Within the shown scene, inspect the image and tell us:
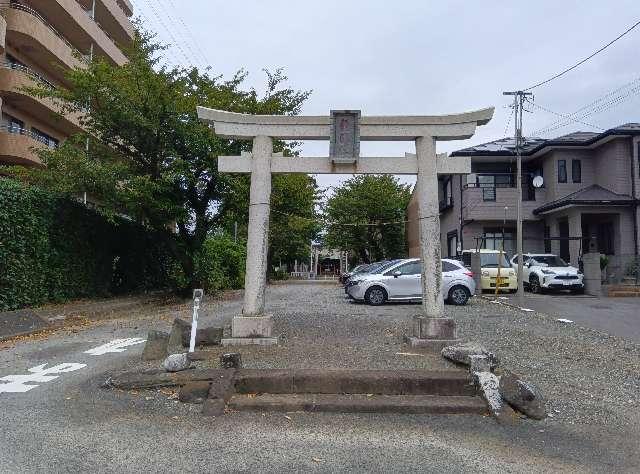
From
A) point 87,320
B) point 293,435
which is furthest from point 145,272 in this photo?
point 293,435

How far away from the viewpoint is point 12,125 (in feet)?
78.0

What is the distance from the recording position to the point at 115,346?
32.7 feet

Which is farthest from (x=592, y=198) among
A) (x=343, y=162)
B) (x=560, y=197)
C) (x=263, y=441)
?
(x=263, y=441)

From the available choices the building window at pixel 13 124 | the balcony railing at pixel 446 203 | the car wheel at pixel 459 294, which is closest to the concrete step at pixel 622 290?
the car wheel at pixel 459 294

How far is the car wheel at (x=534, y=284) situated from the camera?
73.2 ft

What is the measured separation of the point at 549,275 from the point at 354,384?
58.5 ft

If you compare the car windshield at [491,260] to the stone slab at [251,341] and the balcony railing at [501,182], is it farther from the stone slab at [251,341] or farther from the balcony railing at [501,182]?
the stone slab at [251,341]

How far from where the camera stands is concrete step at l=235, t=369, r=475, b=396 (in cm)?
622

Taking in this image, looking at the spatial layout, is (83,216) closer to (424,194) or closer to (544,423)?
(424,194)

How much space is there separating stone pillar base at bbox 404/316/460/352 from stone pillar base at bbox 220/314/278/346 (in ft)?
7.87

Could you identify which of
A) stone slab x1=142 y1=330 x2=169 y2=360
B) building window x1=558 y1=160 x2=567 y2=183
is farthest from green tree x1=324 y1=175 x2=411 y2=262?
stone slab x1=142 y1=330 x2=169 y2=360

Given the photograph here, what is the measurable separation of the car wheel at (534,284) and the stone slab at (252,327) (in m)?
16.6

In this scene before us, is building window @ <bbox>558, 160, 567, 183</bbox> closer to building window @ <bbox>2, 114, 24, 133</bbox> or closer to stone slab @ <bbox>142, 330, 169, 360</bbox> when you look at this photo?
stone slab @ <bbox>142, 330, 169, 360</bbox>

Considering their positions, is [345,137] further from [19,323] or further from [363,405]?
[19,323]
